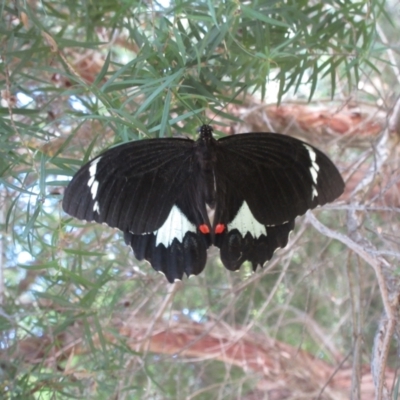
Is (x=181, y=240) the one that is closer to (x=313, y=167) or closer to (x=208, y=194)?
(x=208, y=194)

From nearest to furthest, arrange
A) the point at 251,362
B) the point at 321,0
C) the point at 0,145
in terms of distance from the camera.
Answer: the point at 0,145 < the point at 321,0 < the point at 251,362

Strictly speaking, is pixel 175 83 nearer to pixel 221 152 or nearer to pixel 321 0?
pixel 221 152

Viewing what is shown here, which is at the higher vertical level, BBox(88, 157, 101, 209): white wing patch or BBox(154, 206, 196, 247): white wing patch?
BBox(88, 157, 101, 209): white wing patch

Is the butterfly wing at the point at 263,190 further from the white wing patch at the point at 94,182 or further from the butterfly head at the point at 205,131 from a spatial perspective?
the white wing patch at the point at 94,182

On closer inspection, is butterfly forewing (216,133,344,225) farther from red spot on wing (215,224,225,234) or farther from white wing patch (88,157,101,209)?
white wing patch (88,157,101,209)

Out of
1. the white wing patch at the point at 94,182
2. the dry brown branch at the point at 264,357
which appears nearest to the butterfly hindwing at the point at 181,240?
the white wing patch at the point at 94,182

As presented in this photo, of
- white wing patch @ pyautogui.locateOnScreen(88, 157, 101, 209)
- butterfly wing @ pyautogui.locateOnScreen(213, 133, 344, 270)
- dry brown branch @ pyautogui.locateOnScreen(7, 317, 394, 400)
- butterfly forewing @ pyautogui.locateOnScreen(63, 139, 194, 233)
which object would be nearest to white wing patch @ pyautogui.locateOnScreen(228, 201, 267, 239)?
butterfly wing @ pyautogui.locateOnScreen(213, 133, 344, 270)

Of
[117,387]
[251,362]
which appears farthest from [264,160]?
[251,362]
